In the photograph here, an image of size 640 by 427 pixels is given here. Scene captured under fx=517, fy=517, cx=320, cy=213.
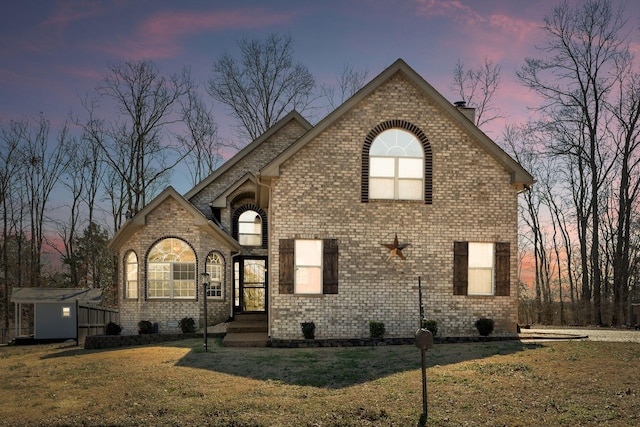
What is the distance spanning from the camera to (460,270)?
15.9 m

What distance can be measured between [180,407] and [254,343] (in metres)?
6.62

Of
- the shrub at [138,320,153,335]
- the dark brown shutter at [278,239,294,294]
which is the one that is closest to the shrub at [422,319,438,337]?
the dark brown shutter at [278,239,294,294]

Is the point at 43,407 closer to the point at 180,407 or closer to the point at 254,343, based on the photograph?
the point at 180,407

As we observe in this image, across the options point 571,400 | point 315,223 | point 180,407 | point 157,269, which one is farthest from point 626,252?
point 180,407

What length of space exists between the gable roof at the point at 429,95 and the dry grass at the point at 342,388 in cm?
530

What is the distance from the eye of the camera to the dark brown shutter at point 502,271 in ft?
52.6

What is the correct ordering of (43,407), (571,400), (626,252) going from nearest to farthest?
(571,400) < (43,407) < (626,252)

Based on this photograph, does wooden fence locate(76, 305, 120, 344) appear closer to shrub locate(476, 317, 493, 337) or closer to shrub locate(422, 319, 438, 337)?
shrub locate(422, 319, 438, 337)

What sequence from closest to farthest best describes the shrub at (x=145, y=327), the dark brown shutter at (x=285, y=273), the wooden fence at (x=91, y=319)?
the dark brown shutter at (x=285, y=273), the shrub at (x=145, y=327), the wooden fence at (x=91, y=319)

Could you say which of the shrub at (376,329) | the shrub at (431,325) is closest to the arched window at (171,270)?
the shrub at (376,329)

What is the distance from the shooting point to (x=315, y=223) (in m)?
15.7

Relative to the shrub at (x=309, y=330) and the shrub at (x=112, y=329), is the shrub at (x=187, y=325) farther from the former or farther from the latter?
the shrub at (x=309, y=330)

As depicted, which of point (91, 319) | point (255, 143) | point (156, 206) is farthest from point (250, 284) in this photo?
point (91, 319)

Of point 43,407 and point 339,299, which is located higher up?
point 339,299
